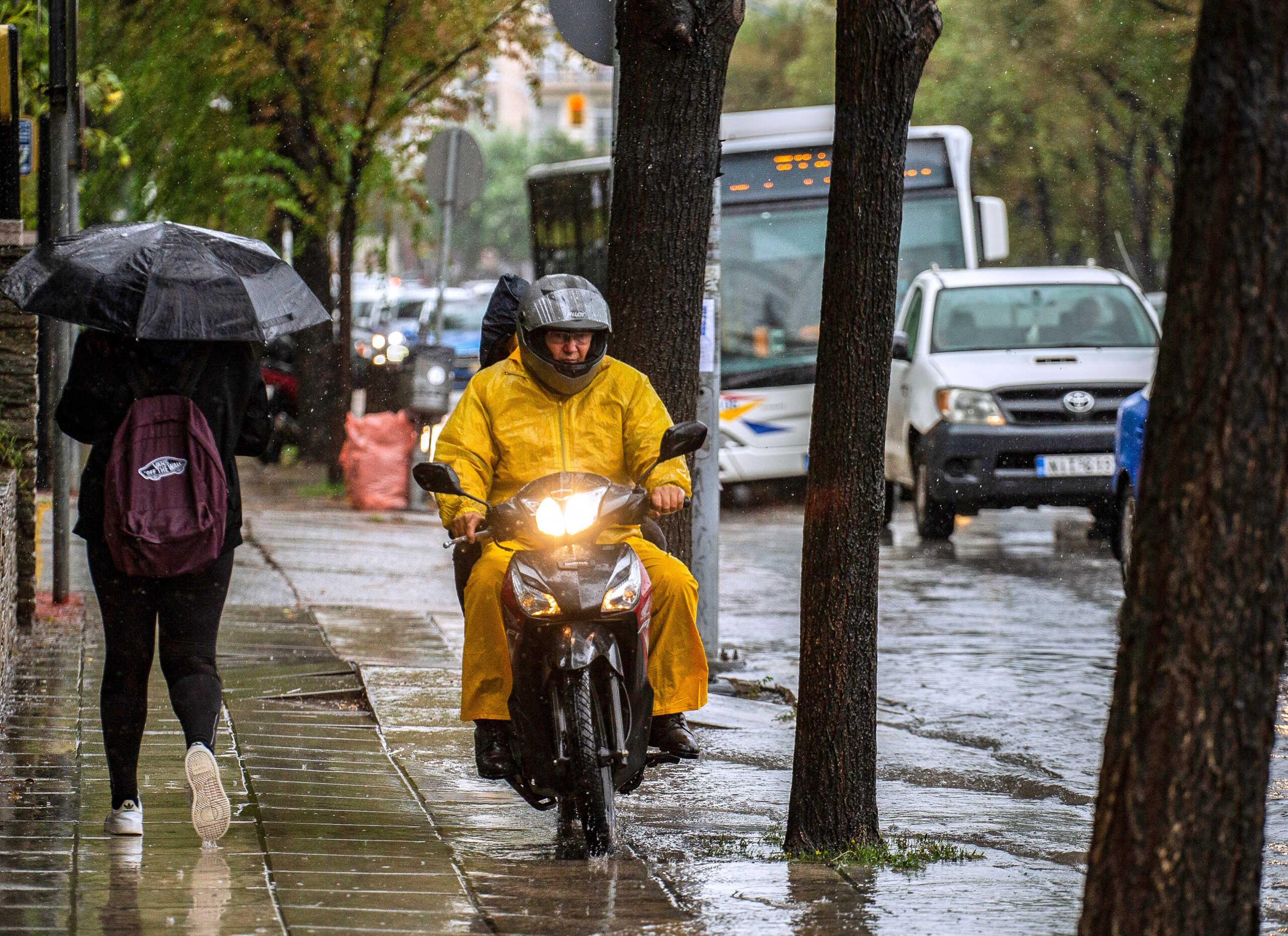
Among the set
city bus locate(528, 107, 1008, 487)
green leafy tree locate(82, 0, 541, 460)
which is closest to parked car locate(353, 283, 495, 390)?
green leafy tree locate(82, 0, 541, 460)

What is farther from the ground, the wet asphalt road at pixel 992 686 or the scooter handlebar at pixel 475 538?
the scooter handlebar at pixel 475 538

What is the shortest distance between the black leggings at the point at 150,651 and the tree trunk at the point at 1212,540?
2.94 metres

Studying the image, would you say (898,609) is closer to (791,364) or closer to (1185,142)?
(791,364)

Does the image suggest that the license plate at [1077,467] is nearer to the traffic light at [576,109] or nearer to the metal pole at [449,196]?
the metal pole at [449,196]

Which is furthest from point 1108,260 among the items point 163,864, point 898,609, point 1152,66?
point 163,864

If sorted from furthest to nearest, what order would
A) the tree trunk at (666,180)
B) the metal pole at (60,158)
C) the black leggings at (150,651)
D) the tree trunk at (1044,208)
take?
the tree trunk at (1044,208) → the metal pole at (60,158) → the tree trunk at (666,180) → the black leggings at (150,651)

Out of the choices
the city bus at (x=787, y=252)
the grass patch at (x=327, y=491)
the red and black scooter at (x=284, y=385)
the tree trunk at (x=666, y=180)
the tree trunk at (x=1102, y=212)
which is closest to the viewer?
the tree trunk at (x=666, y=180)

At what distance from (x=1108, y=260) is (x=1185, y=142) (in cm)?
4244

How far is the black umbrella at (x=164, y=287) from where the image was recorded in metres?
5.35

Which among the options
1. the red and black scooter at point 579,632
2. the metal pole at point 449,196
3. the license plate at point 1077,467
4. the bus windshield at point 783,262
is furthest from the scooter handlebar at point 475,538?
the bus windshield at point 783,262

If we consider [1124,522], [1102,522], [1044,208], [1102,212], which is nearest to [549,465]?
[1124,522]

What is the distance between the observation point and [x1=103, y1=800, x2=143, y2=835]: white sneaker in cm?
540

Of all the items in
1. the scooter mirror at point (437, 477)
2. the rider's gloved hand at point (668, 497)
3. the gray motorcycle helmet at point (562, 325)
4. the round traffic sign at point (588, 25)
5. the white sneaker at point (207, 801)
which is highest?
the round traffic sign at point (588, 25)

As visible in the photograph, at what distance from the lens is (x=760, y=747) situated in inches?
295
